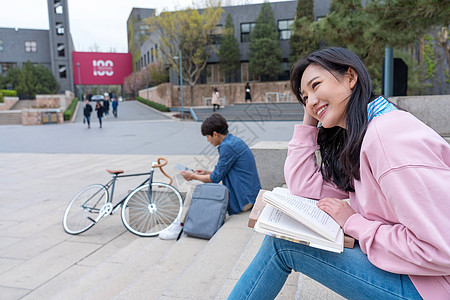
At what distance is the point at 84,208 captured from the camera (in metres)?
4.53

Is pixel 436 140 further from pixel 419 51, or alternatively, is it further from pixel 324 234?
pixel 419 51

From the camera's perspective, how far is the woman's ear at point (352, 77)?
1407 millimetres

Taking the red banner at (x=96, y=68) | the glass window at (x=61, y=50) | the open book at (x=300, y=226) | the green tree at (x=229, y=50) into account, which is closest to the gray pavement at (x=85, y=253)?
the open book at (x=300, y=226)

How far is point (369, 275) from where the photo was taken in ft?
4.10

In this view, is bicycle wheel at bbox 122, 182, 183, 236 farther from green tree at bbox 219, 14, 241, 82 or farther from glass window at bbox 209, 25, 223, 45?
glass window at bbox 209, 25, 223, 45

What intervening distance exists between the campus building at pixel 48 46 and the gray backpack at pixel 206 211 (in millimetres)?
47315

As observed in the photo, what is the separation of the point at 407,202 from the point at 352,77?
0.56 meters

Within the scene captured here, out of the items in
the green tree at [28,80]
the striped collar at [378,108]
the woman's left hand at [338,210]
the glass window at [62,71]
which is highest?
the glass window at [62,71]

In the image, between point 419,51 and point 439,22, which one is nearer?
point 439,22

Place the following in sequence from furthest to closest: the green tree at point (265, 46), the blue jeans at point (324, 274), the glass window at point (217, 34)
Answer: the glass window at point (217, 34)
the green tree at point (265, 46)
the blue jeans at point (324, 274)

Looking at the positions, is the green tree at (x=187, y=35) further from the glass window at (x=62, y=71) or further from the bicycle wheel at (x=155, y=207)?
the bicycle wheel at (x=155, y=207)

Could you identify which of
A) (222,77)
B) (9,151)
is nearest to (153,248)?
(9,151)

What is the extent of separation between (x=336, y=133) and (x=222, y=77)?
112 ft

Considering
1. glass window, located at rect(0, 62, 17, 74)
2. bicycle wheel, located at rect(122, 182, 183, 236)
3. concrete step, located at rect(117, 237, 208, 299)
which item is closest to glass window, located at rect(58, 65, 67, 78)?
glass window, located at rect(0, 62, 17, 74)
